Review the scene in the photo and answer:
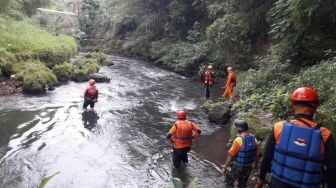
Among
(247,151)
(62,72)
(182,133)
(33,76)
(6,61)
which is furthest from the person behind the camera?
(62,72)

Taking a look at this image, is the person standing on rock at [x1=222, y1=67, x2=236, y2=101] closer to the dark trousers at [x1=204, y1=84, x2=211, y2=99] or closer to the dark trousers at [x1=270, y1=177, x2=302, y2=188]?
the dark trousers at [x1=204, y1=84, x2=211, y2=99]

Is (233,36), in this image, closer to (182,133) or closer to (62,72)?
(62,72)

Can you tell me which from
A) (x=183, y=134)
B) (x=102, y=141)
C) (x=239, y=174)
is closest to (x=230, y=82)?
(x=102, y=141)

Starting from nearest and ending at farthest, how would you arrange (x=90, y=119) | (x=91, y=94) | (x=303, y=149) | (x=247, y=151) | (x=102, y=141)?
(x=303, y=149), (x=247, y=151), (x=102, y=141), (x=90, y=119), (x=91, y=94)

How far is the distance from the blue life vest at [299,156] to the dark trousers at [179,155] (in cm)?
526

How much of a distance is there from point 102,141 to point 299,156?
28.8ft

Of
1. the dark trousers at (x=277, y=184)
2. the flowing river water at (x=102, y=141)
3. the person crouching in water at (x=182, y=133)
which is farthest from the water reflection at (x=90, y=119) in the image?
the dark trousers at (x=277, y=184)

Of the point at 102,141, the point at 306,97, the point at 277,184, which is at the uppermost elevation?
the point at 306,97

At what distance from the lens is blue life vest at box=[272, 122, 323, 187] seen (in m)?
3.85

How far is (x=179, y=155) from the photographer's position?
30.7ft

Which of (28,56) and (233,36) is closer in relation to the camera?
Result: (233,36)

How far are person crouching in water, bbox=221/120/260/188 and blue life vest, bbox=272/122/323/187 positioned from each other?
3.08 m

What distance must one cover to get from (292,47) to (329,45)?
116 cm

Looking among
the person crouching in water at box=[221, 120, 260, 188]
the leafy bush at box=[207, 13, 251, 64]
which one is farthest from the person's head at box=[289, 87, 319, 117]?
the leafy bush at box=[207, 13, 251, 64]
